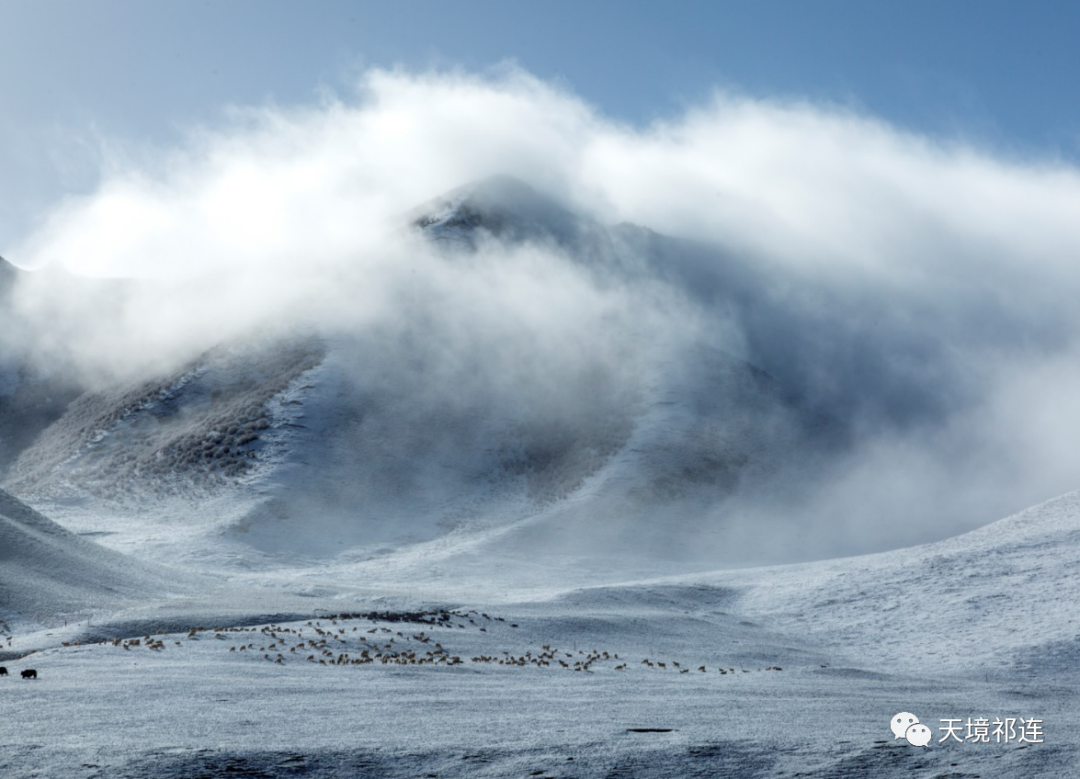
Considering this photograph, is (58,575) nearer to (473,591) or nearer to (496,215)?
(473,591)

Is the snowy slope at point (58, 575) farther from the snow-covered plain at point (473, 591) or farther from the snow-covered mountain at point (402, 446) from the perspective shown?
the snow-covered mountain at point (402, 446)

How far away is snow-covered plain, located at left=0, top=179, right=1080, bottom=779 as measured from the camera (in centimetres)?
903

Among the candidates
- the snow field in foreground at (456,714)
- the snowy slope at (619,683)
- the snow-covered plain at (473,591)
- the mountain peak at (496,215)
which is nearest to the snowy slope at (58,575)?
the snow-covered plain at (473,591)

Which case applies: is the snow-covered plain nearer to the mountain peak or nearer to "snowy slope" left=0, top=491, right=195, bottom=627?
"snowy slope" left=0, top=491, right=195, bottom=627

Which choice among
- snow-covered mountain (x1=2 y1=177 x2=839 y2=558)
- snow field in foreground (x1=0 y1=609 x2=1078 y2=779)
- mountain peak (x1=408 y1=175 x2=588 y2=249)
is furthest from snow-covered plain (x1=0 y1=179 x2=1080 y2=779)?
mountain peak (x1=408 y1=175 x2=588 y2=249)

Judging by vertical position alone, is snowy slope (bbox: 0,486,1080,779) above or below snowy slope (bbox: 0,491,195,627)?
below

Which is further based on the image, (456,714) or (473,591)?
(473,591)

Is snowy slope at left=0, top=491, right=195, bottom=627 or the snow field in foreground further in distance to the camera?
snowy slope at left=0, top=491, right=195, bottom=627

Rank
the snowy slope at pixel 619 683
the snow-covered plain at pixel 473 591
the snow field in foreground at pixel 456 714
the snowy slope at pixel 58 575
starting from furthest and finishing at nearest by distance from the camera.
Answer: the snowy slope at pixel 58 575
the snow-covered plain at pixel 473 591
the snowy slope at pixel 619 683
the snow field in foreground at pixel 456 714

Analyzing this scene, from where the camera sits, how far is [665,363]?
6756 centimetres

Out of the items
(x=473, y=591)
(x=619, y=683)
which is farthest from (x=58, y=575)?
(x=619, y=683)

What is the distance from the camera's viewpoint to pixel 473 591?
109 ft

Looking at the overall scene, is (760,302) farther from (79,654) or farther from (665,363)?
(79,654)

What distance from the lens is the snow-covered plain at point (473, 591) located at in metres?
9.03
